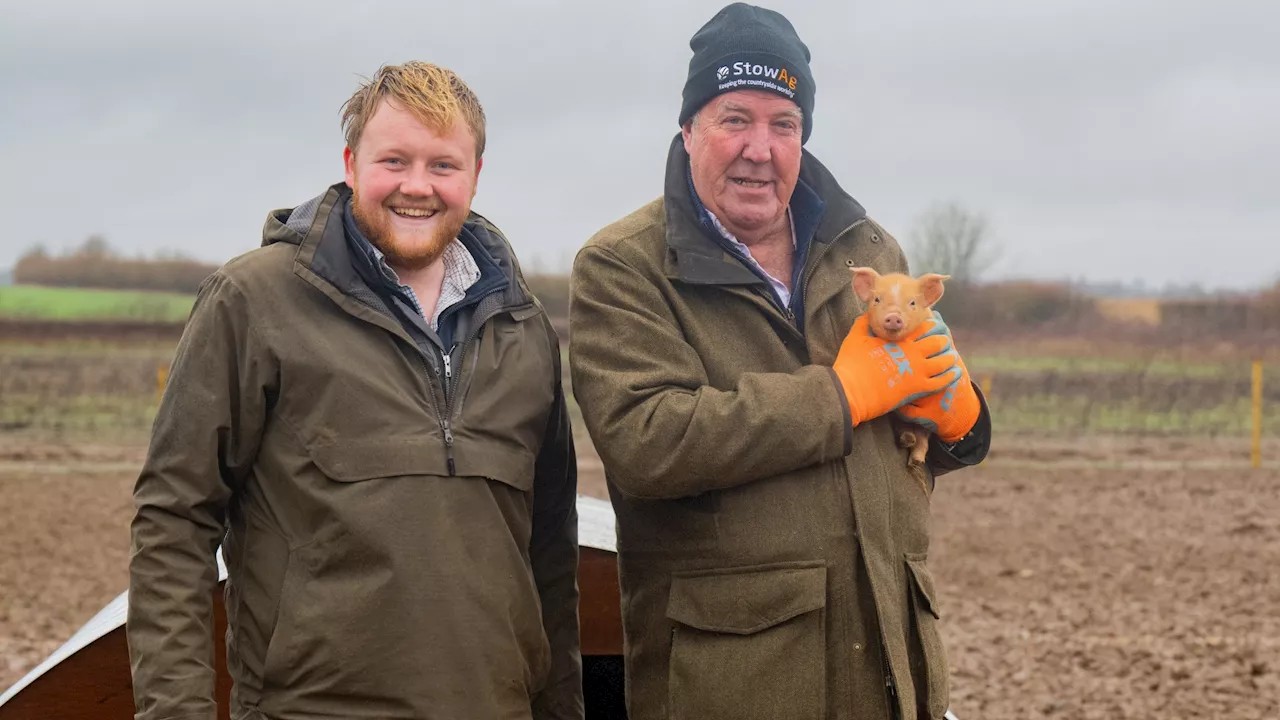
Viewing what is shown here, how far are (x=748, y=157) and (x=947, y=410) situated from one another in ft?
2.21

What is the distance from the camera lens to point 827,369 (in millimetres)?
2770

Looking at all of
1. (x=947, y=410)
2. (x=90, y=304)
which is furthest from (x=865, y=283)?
(x=90, y=304)

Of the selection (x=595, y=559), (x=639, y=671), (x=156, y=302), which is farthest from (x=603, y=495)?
(x=156, y=302)

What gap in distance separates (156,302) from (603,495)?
1896cm

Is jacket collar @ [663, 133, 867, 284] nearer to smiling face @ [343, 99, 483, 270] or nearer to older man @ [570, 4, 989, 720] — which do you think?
older man @ [570, 4, 989, 720]

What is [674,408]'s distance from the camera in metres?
2.64

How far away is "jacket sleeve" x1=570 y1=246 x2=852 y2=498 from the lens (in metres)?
2.63

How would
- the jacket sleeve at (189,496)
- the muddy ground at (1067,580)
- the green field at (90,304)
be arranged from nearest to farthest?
1. the jacket sleeve at (189,496)
2. the muddy ground at (1067,580)
3. the green field at (90,304)

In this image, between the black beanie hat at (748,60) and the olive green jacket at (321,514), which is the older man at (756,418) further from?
the olive green jacket at (321,514)

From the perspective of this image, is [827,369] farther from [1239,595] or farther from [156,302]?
[156,302]

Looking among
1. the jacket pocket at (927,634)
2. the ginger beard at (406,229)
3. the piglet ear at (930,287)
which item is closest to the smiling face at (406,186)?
the ginger beard at (406,229)

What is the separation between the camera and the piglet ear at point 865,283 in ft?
9.59

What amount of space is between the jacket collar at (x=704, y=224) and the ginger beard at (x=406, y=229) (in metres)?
0.50

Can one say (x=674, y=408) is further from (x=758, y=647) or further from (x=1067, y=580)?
(x=1067, y=580)
